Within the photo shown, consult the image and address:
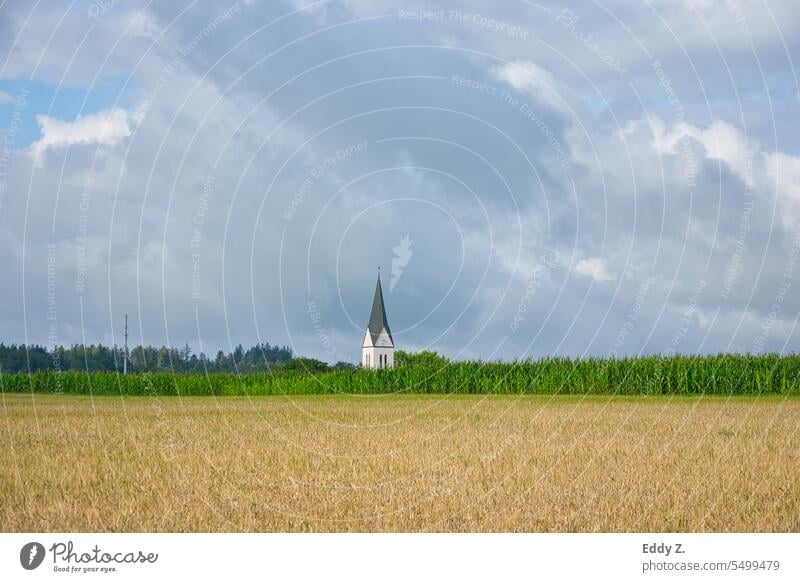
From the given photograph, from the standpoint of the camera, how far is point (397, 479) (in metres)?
10.8

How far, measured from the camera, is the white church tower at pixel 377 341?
7338 centimetres

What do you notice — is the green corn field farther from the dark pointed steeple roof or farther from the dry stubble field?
the dry stubble field

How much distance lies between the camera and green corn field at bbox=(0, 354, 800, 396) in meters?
46.8

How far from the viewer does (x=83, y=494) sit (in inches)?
378

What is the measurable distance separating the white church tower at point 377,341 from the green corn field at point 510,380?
1324 centimetres

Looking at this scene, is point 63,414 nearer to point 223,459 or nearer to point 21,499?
point 223,459

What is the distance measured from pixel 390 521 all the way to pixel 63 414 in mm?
21000

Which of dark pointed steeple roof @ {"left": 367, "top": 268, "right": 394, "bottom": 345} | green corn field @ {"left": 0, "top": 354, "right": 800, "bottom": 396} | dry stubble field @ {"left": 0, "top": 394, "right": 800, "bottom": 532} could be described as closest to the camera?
dry stubble field @ {"left": 0, "top": 394, "right": 800, "bottom": 532}

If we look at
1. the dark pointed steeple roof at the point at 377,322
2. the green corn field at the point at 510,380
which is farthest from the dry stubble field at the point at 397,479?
the dark pointed steeple roof at the point at 377,322

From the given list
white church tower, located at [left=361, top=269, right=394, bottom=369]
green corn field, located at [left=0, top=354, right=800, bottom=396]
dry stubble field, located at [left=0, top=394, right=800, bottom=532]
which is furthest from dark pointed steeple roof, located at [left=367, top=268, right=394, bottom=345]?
dry stubble field, located at [left=0, top=394, right=800, bottom=532]

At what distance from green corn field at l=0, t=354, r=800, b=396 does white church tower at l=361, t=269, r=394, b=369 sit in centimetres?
1324

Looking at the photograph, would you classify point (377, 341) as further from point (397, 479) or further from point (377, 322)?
point (397, 479)

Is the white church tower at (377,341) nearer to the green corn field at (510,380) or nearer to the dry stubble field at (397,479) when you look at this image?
the green corn field at (510,380)

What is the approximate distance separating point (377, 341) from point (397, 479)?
67.0 metres
